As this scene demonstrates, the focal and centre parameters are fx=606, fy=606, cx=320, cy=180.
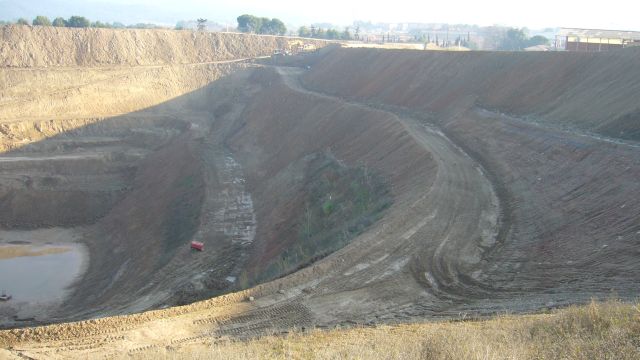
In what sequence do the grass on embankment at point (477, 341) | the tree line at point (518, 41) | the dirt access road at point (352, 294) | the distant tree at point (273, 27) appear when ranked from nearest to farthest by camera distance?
the grass on embankment at point (477, 341) < the dirt access road at point (352, 294) < the tree line at point (518, 41) < the distant tree at point (273, 27)

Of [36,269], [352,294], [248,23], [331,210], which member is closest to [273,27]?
[248,23]

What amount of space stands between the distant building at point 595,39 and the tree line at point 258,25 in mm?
72420

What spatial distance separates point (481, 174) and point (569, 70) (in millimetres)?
13577

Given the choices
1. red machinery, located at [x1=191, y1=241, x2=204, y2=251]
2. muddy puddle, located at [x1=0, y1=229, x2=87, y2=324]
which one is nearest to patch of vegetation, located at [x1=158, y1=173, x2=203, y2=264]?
A: red machinery, located at [x1=191, y1=241, x2=204, y2=251]

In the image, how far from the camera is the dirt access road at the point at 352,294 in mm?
14406

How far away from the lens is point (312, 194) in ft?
108

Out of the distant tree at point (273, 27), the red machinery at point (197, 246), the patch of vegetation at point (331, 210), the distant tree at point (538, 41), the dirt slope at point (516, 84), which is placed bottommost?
the red machinery at point (197, 246)

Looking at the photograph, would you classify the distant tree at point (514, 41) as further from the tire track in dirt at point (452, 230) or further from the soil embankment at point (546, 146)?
the tire track in dirt at point (452, 230)

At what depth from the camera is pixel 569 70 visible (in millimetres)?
37281

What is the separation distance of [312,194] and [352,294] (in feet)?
52.9

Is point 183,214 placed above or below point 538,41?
below

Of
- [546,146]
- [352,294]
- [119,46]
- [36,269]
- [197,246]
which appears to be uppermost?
[119,46]

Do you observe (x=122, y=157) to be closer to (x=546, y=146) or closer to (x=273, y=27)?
(x=546, y=146)

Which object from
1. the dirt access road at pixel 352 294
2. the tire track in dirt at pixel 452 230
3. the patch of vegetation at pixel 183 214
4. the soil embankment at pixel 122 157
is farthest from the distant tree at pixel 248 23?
the dirt access road at pixel 352 294
